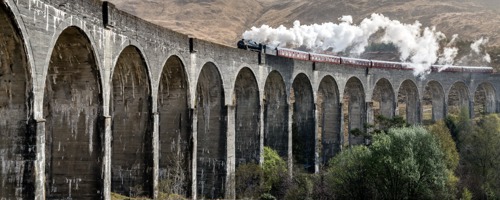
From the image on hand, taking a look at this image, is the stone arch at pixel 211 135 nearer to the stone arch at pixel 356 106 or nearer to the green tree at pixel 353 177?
the green tree at pixel 353 177

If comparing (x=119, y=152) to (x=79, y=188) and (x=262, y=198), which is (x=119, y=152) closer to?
(x=79, y=188)

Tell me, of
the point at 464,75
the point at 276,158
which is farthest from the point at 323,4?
the point at 276,158

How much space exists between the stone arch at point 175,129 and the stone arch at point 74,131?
282 inches

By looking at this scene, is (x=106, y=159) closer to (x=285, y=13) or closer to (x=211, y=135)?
(x=211, y=135)

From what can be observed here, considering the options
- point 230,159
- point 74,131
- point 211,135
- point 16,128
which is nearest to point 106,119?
point 74,131

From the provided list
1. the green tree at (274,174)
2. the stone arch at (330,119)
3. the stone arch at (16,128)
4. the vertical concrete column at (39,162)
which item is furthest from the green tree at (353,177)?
the stone arch at (16,128)

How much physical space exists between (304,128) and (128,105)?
19.5 metres

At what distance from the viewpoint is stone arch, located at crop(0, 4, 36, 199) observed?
12188 mm

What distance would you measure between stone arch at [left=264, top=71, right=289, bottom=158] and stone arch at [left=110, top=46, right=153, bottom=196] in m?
14.6

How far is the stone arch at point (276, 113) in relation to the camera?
33.9m

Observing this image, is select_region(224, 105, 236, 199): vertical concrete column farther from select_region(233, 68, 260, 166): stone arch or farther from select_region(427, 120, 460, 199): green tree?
select_region(427, 120, 460, 199): green tree

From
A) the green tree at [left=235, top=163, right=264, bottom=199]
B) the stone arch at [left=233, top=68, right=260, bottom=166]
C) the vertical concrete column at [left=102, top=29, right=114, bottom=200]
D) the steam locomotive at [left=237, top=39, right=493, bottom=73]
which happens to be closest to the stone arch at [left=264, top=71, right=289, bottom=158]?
the steam locomotive at [left=237, top=39, right=493, bottom=73]

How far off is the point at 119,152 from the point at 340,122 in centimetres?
2347

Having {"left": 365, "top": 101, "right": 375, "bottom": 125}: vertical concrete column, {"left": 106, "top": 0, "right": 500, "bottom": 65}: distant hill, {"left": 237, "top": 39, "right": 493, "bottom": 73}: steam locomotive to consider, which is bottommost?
{"left": 365, "top": 101, "right": 375, "bottom": 125}: vertical concrete column
